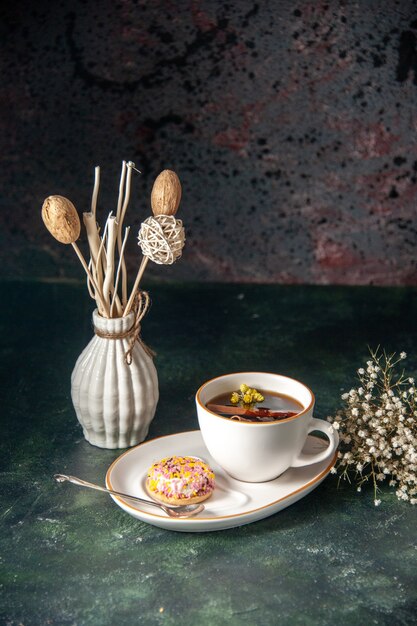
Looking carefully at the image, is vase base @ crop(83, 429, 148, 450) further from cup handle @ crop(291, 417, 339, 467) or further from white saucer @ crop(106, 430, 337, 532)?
cup handle @ crop(291, 417, 339, 467)

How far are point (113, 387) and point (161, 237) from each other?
19 centimetres

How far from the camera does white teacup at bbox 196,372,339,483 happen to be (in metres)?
0.81

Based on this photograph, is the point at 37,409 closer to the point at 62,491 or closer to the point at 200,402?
the point at 62,491

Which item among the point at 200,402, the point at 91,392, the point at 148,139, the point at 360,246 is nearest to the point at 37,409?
the point at 91,392

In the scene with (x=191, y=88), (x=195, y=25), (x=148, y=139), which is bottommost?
(x=148, y=139)

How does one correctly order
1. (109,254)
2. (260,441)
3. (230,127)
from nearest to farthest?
(260,441)
(109,254)
(230,127)

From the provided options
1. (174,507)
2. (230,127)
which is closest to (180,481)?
(174,507)

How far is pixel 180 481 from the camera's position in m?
0.82

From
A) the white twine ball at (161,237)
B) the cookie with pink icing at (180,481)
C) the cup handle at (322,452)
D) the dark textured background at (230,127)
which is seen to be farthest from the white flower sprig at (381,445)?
the dark textured background at (230,127)

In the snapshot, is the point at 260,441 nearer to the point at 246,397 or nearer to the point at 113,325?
the point at 246,397

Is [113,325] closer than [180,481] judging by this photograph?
No

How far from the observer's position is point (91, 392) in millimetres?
942

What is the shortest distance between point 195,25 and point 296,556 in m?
1.04

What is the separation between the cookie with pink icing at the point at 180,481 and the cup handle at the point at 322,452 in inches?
3.7
